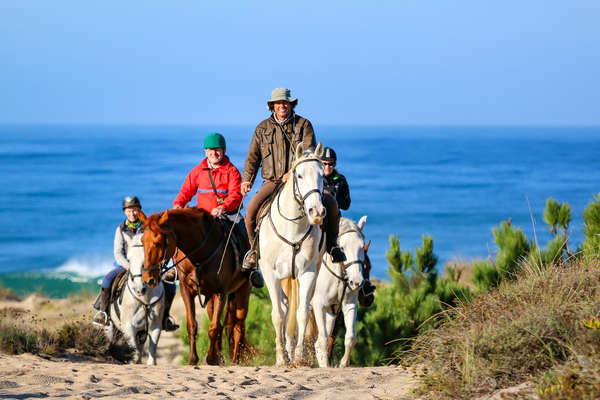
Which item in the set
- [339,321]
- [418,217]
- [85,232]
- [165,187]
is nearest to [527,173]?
[418,217]

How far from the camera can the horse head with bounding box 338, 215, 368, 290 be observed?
10344 millimetres

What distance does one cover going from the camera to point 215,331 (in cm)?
1023

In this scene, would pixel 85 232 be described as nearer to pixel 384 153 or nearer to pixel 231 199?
pixel 231 199

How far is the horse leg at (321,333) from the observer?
33.9 feet

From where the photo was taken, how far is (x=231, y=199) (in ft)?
35.1

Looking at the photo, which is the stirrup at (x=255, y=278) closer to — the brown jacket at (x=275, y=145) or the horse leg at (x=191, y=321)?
the horse leg at (x=191, y=321)

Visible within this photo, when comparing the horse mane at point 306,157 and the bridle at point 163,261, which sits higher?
the horse mane at point 306,157

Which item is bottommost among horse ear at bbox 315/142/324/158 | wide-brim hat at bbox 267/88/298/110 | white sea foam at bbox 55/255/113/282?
white sea foam at bbox 55/255/113/282

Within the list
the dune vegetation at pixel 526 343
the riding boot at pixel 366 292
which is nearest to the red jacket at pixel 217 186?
the riding boot at pixel 366 292

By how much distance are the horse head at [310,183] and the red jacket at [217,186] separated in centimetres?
217

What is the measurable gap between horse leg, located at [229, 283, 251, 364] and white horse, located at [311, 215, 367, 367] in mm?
1010

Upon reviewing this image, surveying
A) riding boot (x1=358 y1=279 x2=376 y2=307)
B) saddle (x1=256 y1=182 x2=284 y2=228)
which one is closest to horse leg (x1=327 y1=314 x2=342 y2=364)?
riding boot (x1=358 y1=279 x2=376 y2=307)

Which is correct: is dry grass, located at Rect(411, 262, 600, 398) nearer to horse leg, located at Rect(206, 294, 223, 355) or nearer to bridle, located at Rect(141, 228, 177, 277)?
bridle, located at Rect(141, 228, 177, 277)

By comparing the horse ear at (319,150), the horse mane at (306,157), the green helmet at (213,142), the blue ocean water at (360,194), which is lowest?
the blue ocean water at (360,194)
